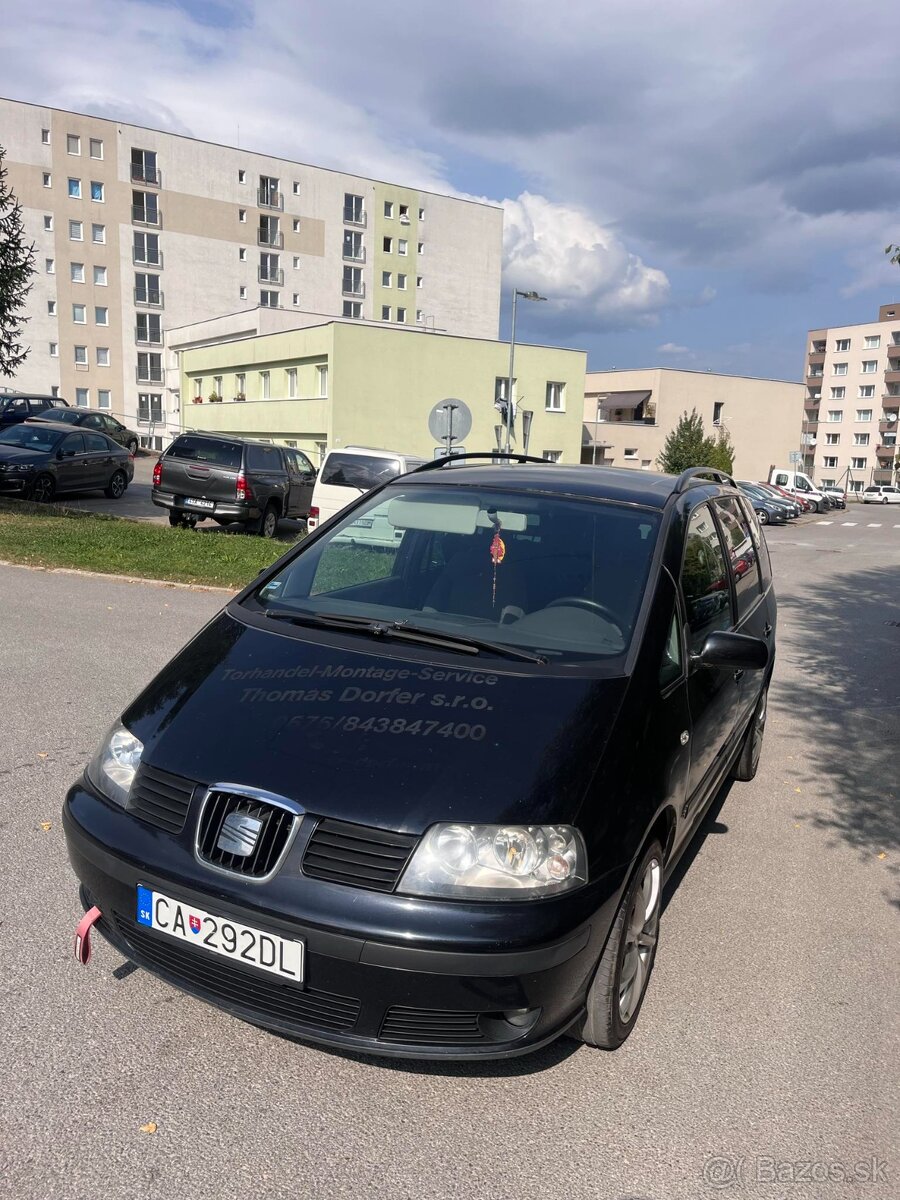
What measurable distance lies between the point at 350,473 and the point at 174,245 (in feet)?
178

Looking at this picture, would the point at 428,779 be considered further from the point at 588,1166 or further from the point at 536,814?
the point at 588,1166

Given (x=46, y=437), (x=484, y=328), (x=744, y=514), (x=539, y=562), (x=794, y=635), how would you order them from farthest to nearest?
(x=484, y=328) < (x=46, y=437) < (x=794, y=635) < (x=744, y=514) < (x=539, y=562)

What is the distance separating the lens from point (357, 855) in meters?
2.45

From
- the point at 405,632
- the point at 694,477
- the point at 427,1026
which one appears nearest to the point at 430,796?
the point at 427,1026

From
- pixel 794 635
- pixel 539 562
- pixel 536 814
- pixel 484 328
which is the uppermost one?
pixel 484 328

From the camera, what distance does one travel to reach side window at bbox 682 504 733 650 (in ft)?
12.2

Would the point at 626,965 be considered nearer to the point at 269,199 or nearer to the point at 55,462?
the point at 55,462

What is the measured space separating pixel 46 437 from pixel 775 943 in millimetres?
20547

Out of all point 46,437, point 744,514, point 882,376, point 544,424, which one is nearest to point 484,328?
point 544,424

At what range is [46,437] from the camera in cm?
2091

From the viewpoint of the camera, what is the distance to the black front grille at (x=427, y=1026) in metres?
2.44

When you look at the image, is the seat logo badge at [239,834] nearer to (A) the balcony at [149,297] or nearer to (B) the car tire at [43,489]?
(B) the car tire at [43,489]

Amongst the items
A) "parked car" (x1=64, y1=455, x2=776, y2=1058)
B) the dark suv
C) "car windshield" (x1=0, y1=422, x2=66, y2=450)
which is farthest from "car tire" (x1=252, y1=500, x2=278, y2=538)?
"parked car" (x1=64, y1=455, x2=776, y2=1058)

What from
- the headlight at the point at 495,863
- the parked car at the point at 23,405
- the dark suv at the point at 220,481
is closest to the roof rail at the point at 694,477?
the headlight at the point at 495,863
